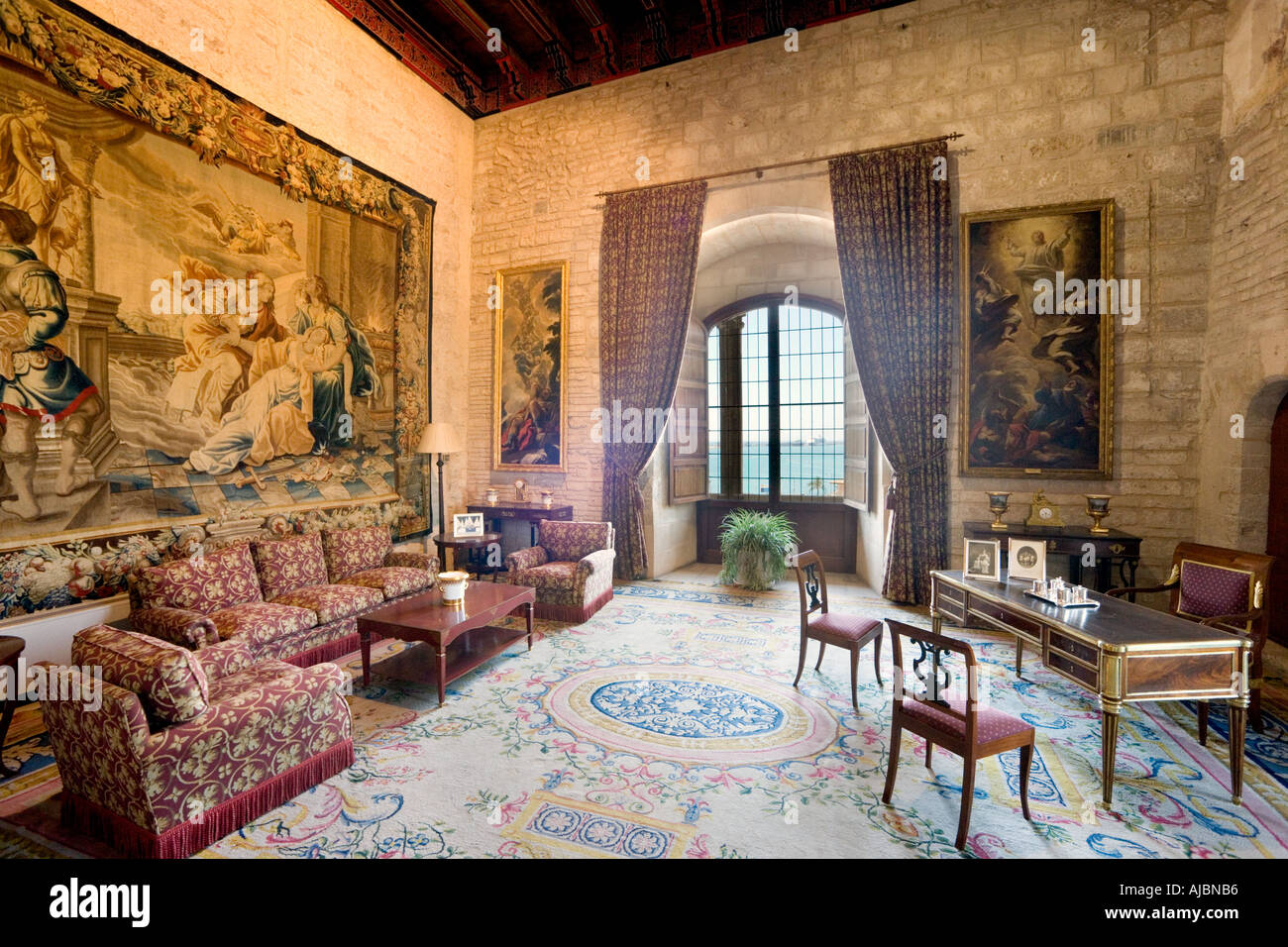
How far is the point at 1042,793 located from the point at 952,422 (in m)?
4.09

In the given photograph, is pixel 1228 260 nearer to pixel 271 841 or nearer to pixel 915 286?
pixel 915 286

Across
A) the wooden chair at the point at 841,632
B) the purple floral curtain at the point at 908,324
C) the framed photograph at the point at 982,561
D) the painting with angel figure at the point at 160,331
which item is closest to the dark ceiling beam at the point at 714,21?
the purple floral curtain at the point at 908,324

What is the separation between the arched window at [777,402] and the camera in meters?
8.62

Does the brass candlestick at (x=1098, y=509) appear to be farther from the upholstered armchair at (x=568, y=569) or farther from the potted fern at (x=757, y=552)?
the upholstered armchair at (x=568, y=569)

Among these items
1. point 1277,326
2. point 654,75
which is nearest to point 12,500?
point 654,75

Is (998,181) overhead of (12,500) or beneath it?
overhead

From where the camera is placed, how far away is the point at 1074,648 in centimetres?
302

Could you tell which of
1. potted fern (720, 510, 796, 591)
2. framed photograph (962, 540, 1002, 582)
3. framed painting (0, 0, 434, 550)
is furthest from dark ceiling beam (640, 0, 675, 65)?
framed photograph (962, 540, 1002, 582)

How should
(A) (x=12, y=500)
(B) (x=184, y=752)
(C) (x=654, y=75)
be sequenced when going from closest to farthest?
(B) (x=184, y=752), (A) (x=12, y=500), (C) (x=654, y=75)

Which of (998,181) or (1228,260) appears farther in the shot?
(998,181)

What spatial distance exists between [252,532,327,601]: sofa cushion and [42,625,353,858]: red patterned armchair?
2199 mm

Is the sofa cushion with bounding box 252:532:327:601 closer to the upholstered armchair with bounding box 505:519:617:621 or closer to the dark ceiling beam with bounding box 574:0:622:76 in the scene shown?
the upholstered armchair with bounding box 505:519:617:621

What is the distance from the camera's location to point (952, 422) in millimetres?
6223

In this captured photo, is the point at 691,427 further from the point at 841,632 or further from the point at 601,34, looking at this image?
the point at 601,34
